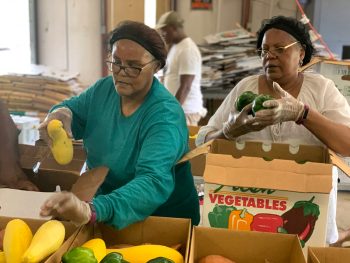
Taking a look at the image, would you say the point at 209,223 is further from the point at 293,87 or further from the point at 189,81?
the point at 189,81

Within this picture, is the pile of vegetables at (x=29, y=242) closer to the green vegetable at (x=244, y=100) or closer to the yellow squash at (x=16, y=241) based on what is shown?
the yellow squash at (x=16, y=241)

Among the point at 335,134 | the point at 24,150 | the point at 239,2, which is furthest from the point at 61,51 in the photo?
the point at 335,134

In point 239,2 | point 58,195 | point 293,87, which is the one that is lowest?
point 58,195

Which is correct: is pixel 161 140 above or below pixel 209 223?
above

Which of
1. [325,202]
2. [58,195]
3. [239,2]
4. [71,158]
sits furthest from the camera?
[239,2]

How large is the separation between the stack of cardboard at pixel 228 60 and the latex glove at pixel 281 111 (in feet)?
9.85

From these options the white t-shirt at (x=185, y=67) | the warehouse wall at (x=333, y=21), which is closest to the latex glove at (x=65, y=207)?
the white t-shirt at (x=185, y=67)

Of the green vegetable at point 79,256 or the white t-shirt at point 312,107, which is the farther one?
the white t-shirt at point 312,107

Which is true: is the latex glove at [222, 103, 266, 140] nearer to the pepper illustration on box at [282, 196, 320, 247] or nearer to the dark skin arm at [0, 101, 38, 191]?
the pepper illustration on box at [282, 196, 320, 247]

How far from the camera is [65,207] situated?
1.04 m

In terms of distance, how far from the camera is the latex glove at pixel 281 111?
134 centimetres

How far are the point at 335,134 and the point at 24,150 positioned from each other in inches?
44.1

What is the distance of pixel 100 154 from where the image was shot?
1499 millimetres

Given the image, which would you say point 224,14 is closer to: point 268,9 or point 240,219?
point 268,9
